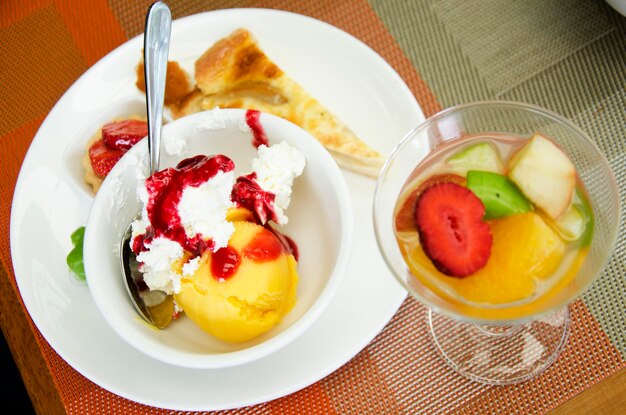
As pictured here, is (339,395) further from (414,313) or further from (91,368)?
(91,368)

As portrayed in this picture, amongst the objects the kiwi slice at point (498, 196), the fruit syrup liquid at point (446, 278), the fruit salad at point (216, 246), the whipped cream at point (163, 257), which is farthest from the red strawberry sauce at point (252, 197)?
the kiwi slice at point (498, 196)

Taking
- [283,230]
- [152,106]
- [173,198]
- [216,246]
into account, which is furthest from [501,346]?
[152,106]

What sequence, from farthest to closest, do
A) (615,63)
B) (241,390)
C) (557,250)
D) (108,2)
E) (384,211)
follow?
(108,2) → (615,63) → (241,390) → (384,211) → (557,250)

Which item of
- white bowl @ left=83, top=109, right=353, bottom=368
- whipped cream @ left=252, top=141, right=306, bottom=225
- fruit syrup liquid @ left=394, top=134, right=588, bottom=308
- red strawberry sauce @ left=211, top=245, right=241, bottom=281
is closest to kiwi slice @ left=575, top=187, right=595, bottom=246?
fruit syrup liquid @ left=394, top=134, right=588, bottom=308

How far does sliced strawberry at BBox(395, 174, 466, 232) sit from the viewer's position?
114 centimetres

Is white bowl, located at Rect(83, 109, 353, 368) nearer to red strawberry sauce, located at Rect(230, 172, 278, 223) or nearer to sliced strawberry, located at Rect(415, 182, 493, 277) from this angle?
red strawberry sauce, located at Rect(230, 172, 278, 223)

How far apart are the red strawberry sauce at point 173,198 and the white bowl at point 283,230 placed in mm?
90

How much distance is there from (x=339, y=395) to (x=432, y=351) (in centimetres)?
20

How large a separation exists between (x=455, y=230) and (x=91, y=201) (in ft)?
2.59

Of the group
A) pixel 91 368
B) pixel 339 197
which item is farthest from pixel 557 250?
pixel 91 368

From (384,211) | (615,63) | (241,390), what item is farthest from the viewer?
(615,63)

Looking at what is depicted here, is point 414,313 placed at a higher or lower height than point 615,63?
lower

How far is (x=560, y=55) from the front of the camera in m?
1.53

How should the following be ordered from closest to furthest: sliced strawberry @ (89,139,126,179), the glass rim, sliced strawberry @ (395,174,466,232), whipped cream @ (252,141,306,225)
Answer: the glass rim → sliced strawberry @ (395,174,466,232) → whipped cream @ (252,141,306,225) → sliced strawberry @ (89,139,126,179)
